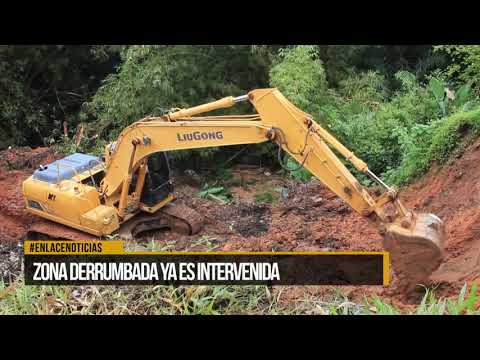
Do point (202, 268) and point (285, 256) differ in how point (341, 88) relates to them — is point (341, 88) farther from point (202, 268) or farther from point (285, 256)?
point (202, 268)

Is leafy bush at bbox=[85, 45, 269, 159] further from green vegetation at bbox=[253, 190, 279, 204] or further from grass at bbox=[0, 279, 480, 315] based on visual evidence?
grass at bbox=[0, 279, 480, 315]

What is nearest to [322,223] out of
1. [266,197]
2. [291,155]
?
[291,155]

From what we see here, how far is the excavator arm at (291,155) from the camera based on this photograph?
23.7 ft

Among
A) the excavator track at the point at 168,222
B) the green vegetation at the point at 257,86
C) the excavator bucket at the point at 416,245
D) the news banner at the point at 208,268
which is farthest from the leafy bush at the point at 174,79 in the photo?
the excavator bucket at the point at 416,245

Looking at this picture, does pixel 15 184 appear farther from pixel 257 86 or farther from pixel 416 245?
pixel 416 245

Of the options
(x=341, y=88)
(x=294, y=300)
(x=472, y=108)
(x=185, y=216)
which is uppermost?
(x=341, y=88)

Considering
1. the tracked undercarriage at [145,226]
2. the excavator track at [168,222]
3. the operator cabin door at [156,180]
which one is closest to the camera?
the tracked undercarriage at [145,226]

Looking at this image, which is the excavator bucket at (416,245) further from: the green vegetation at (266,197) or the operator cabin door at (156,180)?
the green vegetation at (266,197)

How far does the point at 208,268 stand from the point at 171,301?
36.5 inches

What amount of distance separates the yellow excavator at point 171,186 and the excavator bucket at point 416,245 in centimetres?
1

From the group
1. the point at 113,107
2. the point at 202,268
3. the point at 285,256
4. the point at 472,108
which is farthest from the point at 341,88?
the point at 202,268

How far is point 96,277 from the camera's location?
320 inches

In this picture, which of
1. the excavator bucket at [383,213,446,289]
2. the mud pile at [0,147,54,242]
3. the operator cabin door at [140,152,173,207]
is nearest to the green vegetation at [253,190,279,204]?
the operator cabin door at [140,152,173,207]

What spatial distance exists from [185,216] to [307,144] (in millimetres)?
3152
